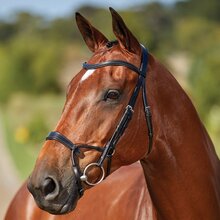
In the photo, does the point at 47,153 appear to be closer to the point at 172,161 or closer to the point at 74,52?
the point at 172,161

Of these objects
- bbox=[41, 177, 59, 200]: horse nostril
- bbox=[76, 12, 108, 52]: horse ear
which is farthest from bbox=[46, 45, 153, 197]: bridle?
bbox=[76, 12, 108, 52]: horse ear

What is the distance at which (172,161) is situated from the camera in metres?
3.76

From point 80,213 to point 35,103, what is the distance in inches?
977

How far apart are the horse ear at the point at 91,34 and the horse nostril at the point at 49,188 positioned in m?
0.85

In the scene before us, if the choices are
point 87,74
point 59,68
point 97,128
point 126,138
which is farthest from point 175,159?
point 59,68

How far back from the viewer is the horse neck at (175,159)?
3729mm

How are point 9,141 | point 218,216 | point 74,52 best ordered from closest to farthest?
point 218,216 < point 9,141 < point 74,52

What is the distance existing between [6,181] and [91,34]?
957 centimetres

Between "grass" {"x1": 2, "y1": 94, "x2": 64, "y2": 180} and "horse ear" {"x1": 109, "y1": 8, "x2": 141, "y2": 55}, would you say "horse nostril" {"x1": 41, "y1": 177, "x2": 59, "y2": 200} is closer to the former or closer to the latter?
"horse ear" {"x1": 109, "y1": 8, "x2": 141, "y2": 55}

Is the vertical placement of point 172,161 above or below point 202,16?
below

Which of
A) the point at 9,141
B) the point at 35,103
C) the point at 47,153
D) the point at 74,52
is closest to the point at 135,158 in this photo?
the point at 47,153

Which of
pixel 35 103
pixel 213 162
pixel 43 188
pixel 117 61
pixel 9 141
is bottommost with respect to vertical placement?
pixel 213 162

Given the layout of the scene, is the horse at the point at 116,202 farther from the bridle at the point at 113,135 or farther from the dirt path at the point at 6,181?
the dirt path at the point at 6,181

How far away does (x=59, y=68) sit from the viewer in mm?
36031
